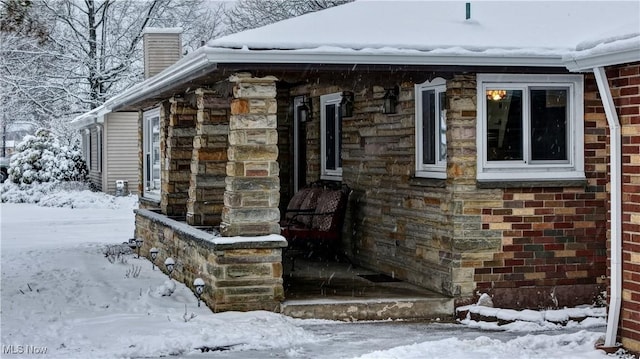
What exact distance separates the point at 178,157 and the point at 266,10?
25.4 metres

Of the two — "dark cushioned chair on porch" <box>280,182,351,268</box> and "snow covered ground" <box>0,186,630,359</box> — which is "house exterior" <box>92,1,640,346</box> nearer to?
"snow covered ground" <box>0,186,630,359</box>

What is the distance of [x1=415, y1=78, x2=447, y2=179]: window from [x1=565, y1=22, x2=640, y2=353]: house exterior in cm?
282

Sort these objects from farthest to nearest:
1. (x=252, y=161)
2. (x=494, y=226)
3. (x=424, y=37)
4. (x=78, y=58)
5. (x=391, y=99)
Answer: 1. (x=78, y=58)
2. (x=391, y=99)
3. (x=494, y=226)
4. (x=424, y=37)
5. (x=252, y=161)

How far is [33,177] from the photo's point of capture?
33.2 meters

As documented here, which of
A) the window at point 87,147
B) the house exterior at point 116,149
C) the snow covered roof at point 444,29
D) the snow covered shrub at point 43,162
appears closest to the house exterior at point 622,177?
the snow covered roof at point 444,29

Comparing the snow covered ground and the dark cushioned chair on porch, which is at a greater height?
the dark cushioned chair on porch

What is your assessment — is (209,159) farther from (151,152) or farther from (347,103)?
(151,152)

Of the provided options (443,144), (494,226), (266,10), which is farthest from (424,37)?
(266,10)

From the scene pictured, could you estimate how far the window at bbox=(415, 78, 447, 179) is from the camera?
10445 mm

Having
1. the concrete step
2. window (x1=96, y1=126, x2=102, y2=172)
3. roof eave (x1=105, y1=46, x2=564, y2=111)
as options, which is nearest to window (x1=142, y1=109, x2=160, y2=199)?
roof eave (x1=105, y1=46, x2=564, y2=111)

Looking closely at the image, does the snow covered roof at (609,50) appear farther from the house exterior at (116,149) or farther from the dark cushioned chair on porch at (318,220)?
the house exterior at (116,149)

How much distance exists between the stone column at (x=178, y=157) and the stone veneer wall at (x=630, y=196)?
23.7ft

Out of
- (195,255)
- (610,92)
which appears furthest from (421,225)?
(610,92)

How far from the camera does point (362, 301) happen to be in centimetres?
973
